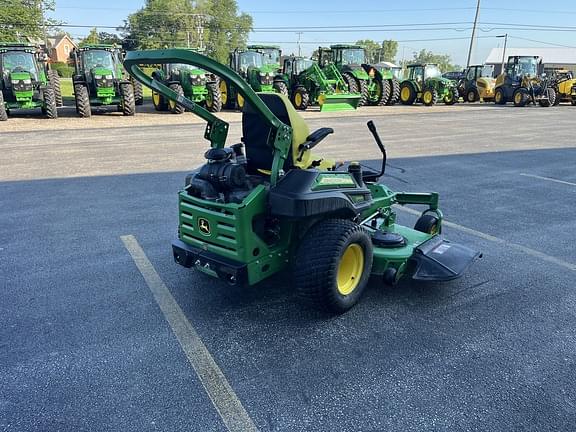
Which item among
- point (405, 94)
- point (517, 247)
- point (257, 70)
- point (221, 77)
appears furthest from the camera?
point (405, 94)

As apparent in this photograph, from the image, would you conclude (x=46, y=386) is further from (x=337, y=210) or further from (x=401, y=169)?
(x=401, y=169)

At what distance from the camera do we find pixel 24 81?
622 inches

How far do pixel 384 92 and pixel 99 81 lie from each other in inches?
562

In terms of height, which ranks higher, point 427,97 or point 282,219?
point 427,97

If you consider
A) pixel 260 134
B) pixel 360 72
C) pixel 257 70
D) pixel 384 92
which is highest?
pixel 360 72

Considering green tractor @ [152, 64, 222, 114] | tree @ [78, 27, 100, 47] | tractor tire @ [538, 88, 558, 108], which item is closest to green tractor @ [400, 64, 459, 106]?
tractor tire @ [538, 88, 558, 108]

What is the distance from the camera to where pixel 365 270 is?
3717 mm

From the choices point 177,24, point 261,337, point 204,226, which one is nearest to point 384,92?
point 204,226

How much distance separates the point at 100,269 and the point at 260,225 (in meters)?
1.90

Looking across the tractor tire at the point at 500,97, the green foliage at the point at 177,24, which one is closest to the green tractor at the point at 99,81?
the tractor tire at the point at 500,97

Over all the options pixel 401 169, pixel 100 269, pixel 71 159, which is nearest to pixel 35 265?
pixel 100 269

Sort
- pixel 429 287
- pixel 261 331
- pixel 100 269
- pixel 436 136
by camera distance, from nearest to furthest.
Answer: pixel 261 331
pixel 429 287
pixel 100 269
pixel 436 136

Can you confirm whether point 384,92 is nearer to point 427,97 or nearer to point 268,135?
point 427,97

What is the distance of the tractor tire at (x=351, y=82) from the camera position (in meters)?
22.1
